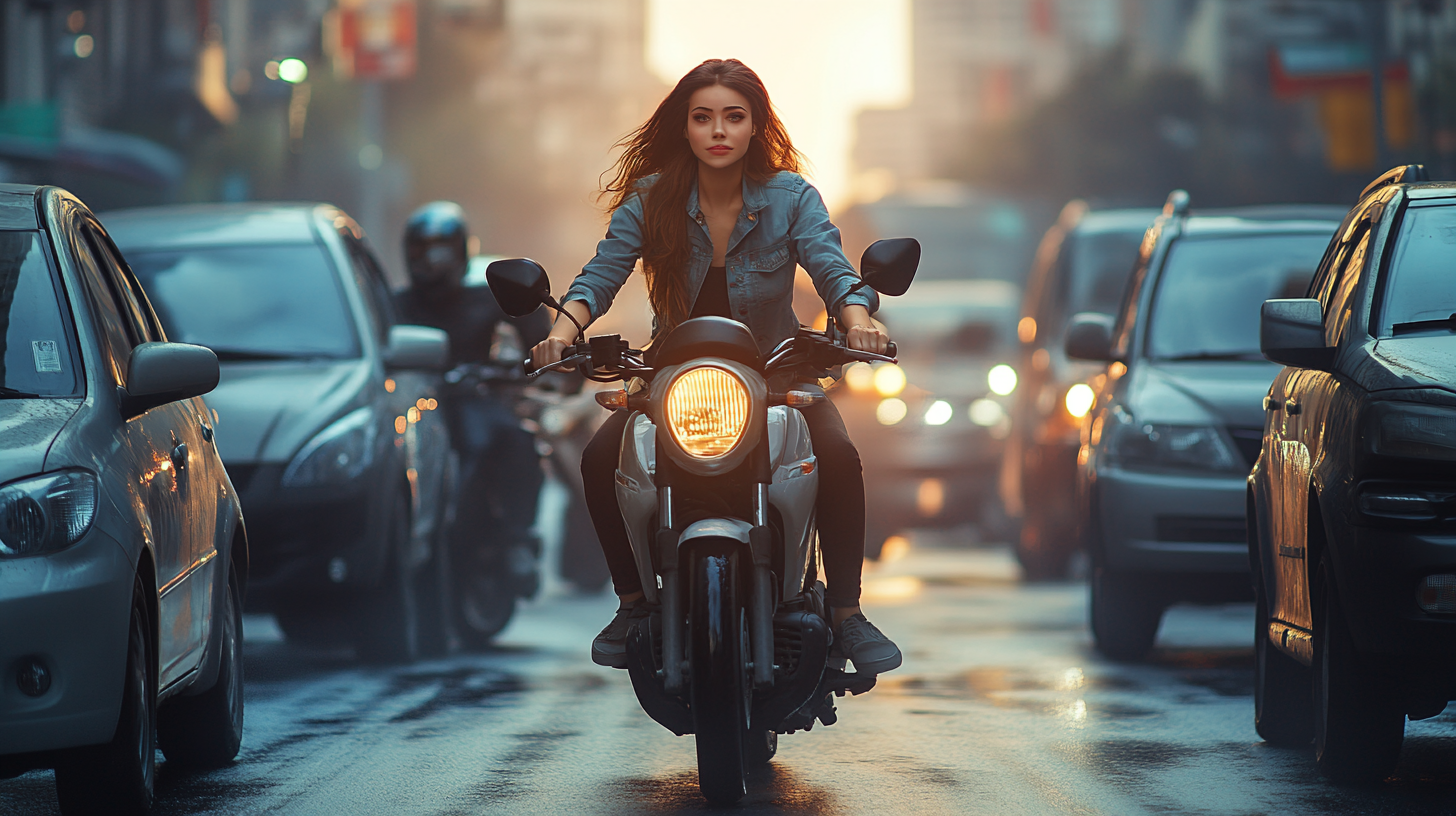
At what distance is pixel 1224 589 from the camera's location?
397 inches

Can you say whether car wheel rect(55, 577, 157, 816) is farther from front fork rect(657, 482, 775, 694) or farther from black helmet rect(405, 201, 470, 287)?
black helmet rect(405, 201, 470, 287)

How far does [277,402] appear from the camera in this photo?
988cm

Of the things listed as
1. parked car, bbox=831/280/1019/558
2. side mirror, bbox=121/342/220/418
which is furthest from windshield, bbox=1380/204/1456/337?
parked car, bbox=831/280/1019/558

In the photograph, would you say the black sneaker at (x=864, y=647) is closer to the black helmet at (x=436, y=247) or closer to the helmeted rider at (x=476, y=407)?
the helmeted rider at (x=476, y=407)

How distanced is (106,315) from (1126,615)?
17.4ft

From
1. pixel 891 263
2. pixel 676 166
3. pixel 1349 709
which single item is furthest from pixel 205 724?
pixel 1349 709

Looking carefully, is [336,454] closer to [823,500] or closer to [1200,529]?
[1200,529]

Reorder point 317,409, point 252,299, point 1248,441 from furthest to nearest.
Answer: point 252,299 → point 1248,441 → point 317,409

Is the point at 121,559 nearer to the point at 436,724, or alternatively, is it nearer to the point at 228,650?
the point at 228,650

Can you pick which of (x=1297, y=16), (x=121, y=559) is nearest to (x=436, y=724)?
(x=121, y=559)

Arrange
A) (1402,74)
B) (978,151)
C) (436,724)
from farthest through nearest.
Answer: (978,151) → (1402,74) → (436,724)

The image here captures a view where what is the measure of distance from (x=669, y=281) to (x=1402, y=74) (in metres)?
34.2

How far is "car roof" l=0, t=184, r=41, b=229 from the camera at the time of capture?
6.38m

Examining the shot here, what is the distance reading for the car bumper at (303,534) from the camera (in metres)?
9.61
